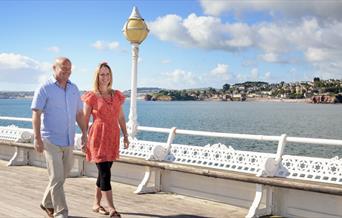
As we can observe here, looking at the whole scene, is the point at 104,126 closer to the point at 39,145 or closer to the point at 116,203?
the point at 39,145

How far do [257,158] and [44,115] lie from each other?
2750 millimetres

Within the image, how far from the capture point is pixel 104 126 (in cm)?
563

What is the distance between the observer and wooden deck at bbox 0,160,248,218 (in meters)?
5.90

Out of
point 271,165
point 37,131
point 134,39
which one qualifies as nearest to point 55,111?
point 37,131

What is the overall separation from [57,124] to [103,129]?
607 millimetres

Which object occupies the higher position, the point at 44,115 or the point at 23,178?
the point at 44,115

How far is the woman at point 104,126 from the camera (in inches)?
220

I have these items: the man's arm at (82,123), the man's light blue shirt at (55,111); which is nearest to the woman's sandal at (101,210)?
the man's arm at (82,123)

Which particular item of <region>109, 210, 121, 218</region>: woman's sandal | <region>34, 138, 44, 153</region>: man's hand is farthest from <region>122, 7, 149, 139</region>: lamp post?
<region>34, 138, 44, 153</region>: man's hand

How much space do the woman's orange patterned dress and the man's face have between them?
50 centimetres

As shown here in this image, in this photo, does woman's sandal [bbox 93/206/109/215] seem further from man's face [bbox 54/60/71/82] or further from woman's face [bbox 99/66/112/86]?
man's face [bbox 54/60/71/82]

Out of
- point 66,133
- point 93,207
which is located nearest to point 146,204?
point 93,207

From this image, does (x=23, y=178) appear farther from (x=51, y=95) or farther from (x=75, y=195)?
(x=51, y=95)

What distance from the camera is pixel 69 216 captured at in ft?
18.8
